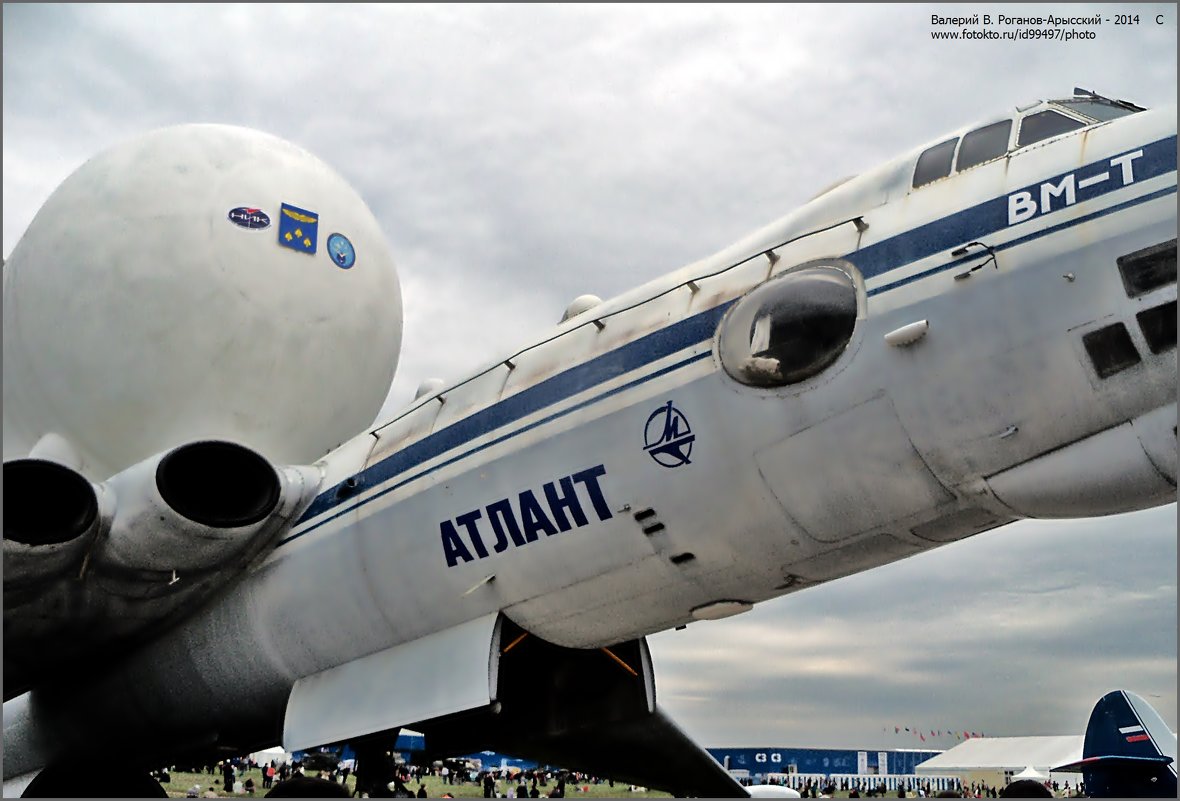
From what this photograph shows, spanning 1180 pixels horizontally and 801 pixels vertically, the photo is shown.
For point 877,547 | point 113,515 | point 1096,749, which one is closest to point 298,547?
point 113,515

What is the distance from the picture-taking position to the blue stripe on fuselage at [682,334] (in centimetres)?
646

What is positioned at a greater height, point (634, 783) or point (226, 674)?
point (226, 674)

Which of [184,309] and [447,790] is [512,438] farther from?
[447,790]

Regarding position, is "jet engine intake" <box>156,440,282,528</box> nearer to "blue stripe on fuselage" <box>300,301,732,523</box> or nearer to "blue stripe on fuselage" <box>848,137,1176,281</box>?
"blue stripe on fuselage" <box>300,301,732,523</box>

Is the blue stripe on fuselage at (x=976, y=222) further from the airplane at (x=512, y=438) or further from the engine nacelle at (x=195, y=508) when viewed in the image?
the engine nacelle at (x=195, y=508)

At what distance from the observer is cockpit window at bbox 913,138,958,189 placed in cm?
743

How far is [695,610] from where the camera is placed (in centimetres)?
873

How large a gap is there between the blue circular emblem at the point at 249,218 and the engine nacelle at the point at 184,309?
0.02 metres

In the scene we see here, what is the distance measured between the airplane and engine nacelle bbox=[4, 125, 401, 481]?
45 millimetres

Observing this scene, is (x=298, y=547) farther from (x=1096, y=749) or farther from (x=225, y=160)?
(x=1096, y=749)

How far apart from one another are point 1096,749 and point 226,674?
16.7 m

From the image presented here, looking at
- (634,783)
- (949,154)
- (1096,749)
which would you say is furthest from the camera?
(1096,749)

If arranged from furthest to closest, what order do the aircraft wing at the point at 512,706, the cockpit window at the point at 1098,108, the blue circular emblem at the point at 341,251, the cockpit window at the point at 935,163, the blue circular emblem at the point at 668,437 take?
the blue circular emblem at the point at 341,251 < the aircraft wing at the point at 512,706 < the blue circular emblem at the point at 668,437 < the cockpit window at the point at 935,163 < the cockpit window at the point at 1098,108

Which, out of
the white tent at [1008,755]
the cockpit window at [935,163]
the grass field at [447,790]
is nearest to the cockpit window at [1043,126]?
the cockpit window at [935,163]
